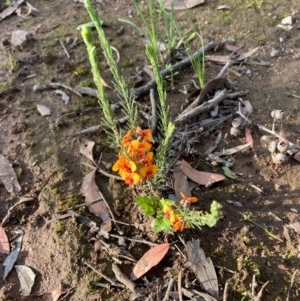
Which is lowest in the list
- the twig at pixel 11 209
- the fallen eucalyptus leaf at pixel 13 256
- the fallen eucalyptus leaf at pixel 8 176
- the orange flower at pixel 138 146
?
the fallen eucalyptus leaf at pixel 13 256

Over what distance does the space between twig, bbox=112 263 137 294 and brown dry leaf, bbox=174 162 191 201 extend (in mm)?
489

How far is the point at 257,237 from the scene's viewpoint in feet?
7.62

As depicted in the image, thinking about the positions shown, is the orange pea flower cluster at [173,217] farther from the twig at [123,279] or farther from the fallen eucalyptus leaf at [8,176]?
the fallen eucalyptus leaf at [8,176]

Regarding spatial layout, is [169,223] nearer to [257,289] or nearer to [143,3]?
[257,289]

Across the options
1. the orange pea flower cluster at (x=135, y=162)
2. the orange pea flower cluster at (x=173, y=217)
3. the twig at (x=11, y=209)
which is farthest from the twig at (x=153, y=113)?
the twig at (x=11, y=209)

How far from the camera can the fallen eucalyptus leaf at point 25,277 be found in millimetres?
2299

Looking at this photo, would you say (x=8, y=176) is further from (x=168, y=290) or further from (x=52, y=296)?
(x=168, y=290)

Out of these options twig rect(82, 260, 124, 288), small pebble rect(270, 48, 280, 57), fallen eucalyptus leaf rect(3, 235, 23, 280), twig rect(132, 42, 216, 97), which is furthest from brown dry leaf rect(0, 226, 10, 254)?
small pebble rect(270, 48, 280, 57)

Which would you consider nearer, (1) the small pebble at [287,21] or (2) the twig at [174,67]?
(2) the twig at [174,67]

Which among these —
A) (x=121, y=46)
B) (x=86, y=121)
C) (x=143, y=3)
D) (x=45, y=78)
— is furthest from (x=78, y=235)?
(x=143, y=3)

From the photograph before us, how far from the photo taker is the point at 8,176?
2.71 meters

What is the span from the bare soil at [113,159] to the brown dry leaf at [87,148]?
0.04m

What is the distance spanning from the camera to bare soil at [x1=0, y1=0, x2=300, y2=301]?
2256 mm

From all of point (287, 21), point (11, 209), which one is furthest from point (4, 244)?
point (287, 21)
